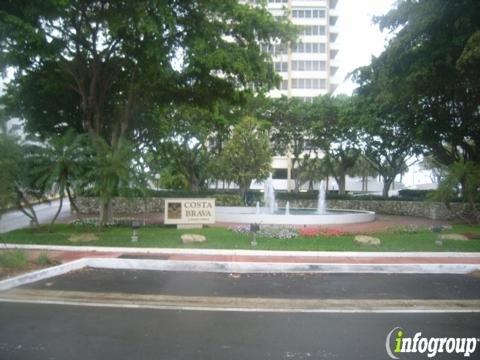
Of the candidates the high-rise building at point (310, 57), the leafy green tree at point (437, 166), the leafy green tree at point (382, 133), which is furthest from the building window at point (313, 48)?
the leafy green tree at point (382, 133)

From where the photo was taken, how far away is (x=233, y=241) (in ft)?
49.3

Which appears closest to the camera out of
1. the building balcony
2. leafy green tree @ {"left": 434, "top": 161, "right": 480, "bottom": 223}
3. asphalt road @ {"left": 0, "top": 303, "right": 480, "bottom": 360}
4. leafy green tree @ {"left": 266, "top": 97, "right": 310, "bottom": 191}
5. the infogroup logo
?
asphalt road @ {"left": 0, "top": 303, "right": 480, "bottom": 360}

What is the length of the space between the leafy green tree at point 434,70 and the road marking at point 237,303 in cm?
939

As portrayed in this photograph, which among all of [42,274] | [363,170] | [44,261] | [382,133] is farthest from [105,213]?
[363,170]

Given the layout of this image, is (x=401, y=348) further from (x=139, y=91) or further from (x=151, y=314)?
(x=139, y=91)

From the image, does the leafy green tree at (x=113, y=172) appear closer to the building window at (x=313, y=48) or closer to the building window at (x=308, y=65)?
the building window at (x=308, y=65)

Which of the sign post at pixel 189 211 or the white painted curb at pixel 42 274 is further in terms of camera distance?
the sign post at pixel 189 211

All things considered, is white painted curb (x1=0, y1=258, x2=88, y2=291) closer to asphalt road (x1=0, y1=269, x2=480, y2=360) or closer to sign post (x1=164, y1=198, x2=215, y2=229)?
asphalt road (x1=0, y1=269, x2=480, y2=360)

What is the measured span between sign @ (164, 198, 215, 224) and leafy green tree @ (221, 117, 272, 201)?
1403 centimetres

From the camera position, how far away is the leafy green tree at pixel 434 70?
16.8 meters

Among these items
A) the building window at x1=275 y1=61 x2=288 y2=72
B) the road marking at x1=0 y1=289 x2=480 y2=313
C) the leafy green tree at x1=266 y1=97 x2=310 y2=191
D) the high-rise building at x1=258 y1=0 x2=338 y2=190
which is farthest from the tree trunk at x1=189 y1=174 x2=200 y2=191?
the building window at x1=275 y1=61 x2=288 y2=72

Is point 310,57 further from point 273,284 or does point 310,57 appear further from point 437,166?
point 273,284

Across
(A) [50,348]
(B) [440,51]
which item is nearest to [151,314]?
(A) [50,348]

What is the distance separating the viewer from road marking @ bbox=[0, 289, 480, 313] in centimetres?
773
